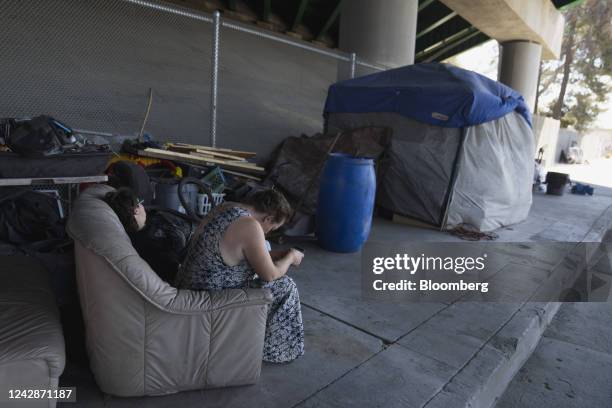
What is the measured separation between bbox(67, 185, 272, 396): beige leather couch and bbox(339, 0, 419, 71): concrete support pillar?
752 cm

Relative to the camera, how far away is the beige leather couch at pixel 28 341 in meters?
1.71

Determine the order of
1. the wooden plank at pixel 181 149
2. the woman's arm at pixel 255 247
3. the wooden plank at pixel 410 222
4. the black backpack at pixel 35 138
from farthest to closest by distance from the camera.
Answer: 1. the wooden plank at pixel 410 222
2. the wooden plank at pixel 181 149
3. the black backpack at pixel 35 138
4. the woman's arm at pixel 255 247

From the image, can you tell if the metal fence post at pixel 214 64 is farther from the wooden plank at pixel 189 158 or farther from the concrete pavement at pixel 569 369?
the concrete pavement at pixel 569 369

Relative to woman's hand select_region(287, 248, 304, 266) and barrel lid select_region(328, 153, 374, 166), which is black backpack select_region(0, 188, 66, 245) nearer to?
woman's hand select_region(287, 248, 304, 266)

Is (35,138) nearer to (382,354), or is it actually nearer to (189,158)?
(189,158)

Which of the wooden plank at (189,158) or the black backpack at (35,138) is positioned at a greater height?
the black backpack at (35,138)

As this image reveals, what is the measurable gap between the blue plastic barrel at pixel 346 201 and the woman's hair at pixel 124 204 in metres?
2.46

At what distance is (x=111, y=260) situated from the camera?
6.10 ft

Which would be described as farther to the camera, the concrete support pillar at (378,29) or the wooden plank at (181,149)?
the concrete support pillar at (378,29)

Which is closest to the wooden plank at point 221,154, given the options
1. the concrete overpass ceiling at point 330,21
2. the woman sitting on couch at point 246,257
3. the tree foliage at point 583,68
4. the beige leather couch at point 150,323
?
the woman sitting on couch at point 246,257

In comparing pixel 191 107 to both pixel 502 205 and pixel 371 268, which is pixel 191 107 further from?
pixel 502 205

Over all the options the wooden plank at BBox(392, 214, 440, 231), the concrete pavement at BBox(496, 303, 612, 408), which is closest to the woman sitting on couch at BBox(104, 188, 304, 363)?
the concrete pavement at BBox(496, 303, 612, 408)

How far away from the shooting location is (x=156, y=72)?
23.5 feet

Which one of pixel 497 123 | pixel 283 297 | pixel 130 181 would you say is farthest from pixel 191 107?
pixel 283 297
